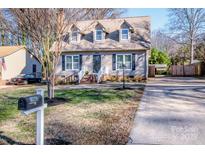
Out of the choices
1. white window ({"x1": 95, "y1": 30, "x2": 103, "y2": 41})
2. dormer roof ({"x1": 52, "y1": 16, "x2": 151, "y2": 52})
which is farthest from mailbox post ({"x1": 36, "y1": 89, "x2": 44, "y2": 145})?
white window ({"x1": 95, "y1": 30, "x2": 103, "y2": 41})

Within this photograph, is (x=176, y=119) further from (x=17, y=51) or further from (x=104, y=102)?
(x=17, y=51)

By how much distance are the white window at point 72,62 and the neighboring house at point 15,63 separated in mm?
6908

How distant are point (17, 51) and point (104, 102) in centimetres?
2180

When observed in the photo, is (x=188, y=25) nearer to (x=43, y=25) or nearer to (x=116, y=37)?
(x=116, y=37)

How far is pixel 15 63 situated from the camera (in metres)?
29.7

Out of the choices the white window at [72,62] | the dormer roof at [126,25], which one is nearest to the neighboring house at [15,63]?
the white window at [72,62]

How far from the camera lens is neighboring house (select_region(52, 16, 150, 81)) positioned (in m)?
21.6

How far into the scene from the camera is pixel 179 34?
35750 mm

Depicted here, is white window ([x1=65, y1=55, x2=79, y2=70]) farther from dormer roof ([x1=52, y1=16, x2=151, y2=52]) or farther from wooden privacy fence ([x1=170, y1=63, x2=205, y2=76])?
wooden privacy fence ([x1=170, y1=63, x2=205, y2=76])

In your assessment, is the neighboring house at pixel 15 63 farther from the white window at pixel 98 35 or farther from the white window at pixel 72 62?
the white window at pixel 98 35

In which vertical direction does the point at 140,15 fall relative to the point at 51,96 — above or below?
above

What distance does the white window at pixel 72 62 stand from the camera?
22.9 meters
